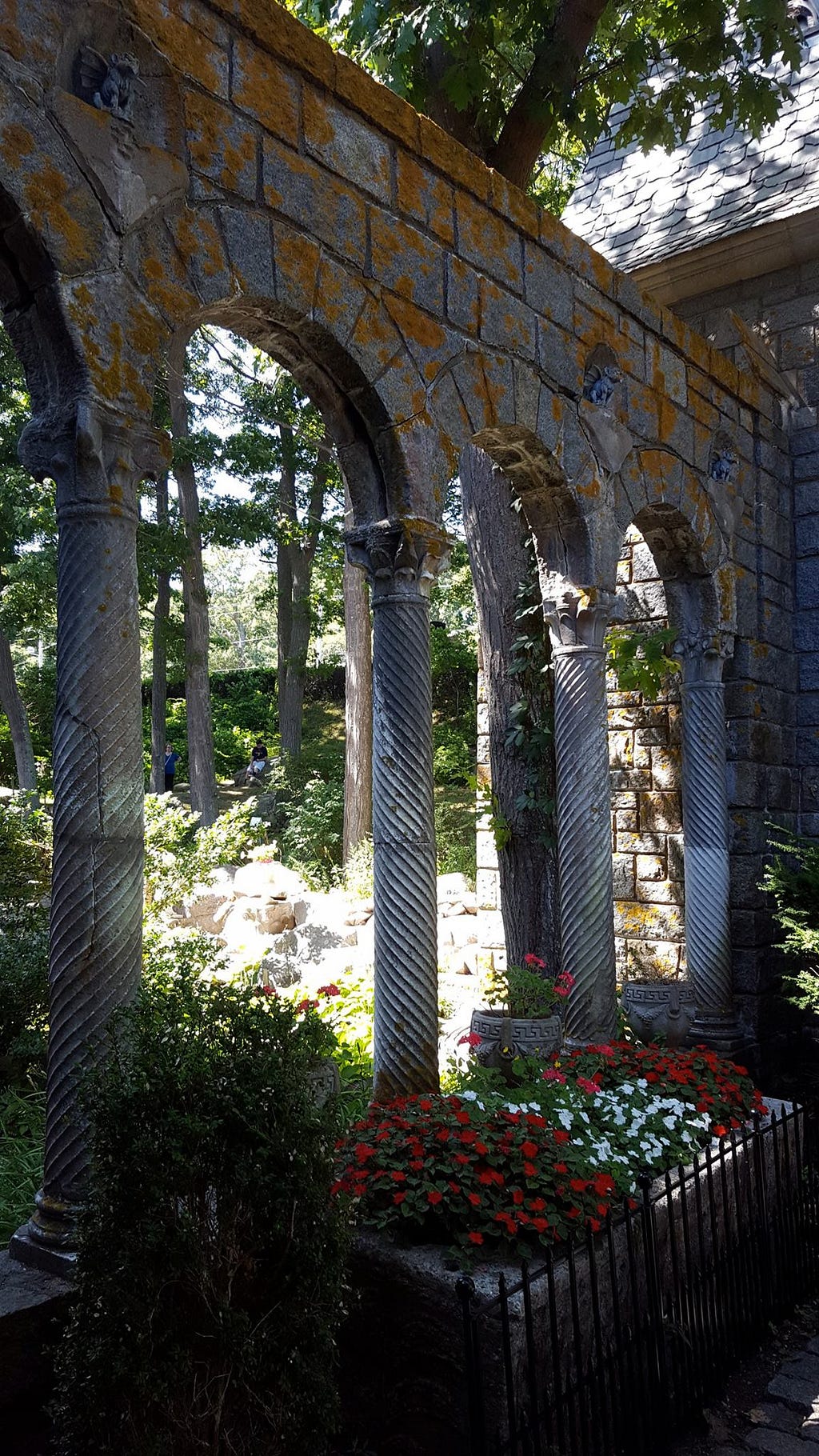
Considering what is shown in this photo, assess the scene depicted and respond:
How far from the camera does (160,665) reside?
1655 cm

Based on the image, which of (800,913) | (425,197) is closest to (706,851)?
(800,913)

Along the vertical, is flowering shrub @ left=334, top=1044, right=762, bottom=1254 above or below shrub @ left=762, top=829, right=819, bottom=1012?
below

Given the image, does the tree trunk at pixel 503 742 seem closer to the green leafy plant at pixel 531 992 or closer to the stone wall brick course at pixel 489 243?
the green leafy plant at pixel 531 992

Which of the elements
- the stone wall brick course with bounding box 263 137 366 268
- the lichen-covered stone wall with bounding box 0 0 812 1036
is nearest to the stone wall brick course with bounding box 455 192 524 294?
the lichen-covered stone wall with bounding box 0 0 812 1036

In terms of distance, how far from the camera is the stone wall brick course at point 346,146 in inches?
135

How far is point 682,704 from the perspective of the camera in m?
5.86

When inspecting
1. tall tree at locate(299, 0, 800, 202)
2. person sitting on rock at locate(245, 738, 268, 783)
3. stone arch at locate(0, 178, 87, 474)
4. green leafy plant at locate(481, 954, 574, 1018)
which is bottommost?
green leafy plant at locate(481, 954, 574, 1018)

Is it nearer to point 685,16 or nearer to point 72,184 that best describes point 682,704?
point 685,16

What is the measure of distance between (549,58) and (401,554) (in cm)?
326

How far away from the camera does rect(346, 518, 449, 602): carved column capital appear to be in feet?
12.3

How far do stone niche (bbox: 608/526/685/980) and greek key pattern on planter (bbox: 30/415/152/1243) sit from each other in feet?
12.6

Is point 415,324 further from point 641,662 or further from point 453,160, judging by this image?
point 641,662

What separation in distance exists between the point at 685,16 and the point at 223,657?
132 feet

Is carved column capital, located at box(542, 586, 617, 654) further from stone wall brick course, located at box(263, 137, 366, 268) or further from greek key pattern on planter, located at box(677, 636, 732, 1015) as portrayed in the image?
stone wall brick course, located at box(263, 137, 366, 268)
